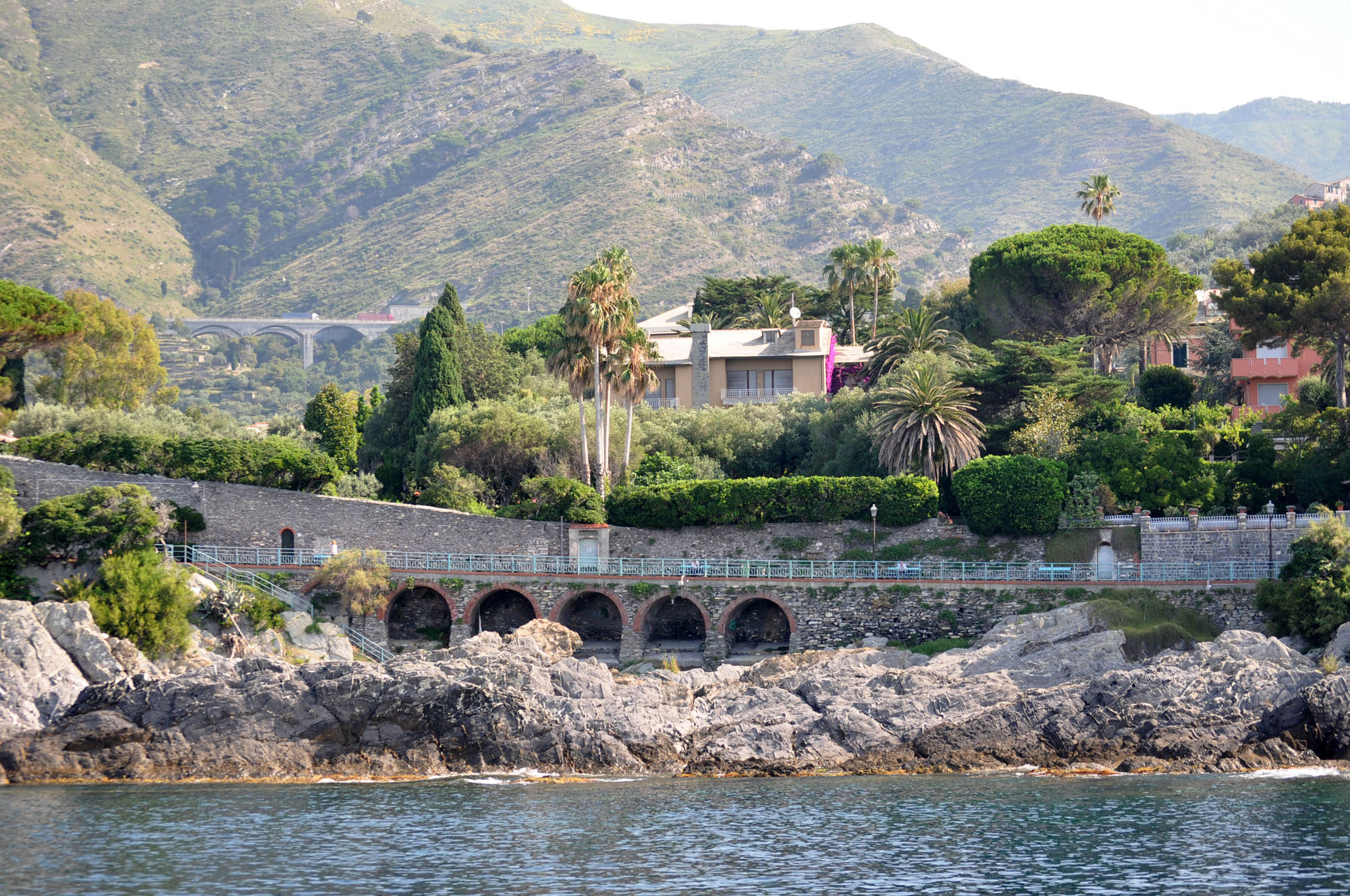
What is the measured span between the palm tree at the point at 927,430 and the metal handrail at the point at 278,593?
21.0 meters

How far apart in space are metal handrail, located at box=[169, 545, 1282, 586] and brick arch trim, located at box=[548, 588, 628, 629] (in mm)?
615

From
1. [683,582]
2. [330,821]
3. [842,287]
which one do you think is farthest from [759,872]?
[842,287]

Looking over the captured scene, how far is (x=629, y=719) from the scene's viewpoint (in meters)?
48.1

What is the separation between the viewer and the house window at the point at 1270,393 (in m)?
75.2

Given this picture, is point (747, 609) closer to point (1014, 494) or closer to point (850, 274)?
point (1014, 494)

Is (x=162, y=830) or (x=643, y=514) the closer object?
(x=162, y=830)

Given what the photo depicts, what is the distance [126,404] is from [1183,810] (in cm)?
6415

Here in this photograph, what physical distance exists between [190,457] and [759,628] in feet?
78.4

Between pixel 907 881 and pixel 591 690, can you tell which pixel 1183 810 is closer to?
pixel 907 881

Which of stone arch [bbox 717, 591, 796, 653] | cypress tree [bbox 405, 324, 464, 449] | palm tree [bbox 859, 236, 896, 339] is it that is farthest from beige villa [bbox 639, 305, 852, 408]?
stone arch [bbox 717, 591, 796, 653]

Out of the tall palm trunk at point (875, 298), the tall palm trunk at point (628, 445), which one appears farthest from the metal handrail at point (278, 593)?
the tall palm trunk at point (875, 298)

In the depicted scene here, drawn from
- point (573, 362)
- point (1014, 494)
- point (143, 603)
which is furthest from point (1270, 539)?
point (143, 603)

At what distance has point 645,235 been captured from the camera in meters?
198

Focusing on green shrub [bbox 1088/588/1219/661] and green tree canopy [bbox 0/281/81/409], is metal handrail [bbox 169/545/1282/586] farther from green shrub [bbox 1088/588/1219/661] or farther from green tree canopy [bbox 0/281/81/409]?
green tree canopy [bbox 0/281/81/409]
